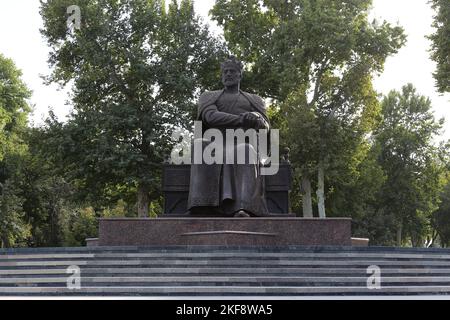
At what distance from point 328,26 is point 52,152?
12.5m

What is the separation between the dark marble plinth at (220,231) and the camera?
13.7m

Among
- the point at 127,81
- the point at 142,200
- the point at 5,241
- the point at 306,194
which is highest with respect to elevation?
the point at 127,81

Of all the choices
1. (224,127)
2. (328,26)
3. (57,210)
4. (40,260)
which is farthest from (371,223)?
(40,260)

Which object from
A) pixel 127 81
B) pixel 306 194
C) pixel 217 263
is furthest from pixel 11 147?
pixel 217 263

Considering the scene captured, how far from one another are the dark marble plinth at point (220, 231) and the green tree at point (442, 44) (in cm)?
1318

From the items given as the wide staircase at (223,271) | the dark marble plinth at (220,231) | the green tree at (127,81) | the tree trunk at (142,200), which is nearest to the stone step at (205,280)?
the wide staircase at (223,271)

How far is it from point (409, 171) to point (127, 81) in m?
18.4

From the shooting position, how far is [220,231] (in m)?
13.4

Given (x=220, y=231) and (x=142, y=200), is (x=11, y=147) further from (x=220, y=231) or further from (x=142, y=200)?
(x=220, y=231)

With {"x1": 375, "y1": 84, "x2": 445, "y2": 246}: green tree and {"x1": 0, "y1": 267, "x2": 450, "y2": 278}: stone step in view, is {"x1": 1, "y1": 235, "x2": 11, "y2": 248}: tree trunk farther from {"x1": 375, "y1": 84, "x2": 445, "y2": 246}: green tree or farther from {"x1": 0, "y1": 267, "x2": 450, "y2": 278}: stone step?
{"x1": 0, "y1": 267, "x2": 450, "y2": 278}: stone step

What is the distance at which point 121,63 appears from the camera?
28.7 m

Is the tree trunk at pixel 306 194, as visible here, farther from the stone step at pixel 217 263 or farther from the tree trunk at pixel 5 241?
the stone step at pixel 217 263

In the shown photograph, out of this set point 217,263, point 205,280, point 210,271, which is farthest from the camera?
point 217,263
